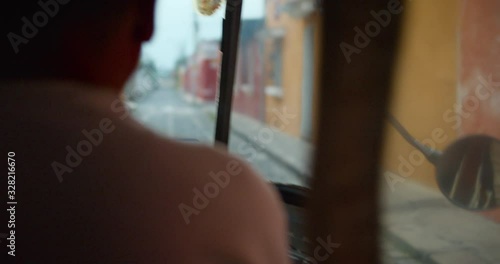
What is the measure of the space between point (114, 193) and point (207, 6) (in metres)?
1.03

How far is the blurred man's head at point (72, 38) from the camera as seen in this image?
1.99 ft

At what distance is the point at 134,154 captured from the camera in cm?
57

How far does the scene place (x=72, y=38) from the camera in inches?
24.0

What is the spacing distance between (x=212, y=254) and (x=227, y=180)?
0.08m

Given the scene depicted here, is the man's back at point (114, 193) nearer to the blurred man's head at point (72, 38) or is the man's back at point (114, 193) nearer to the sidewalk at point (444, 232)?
the blurred man's head at point (72, 38)

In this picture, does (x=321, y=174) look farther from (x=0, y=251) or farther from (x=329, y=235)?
(x=0, y=251)

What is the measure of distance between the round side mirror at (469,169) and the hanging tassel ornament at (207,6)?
786 mm

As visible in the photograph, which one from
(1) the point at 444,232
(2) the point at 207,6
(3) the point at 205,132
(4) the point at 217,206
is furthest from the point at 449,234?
(4) the point at 217,206

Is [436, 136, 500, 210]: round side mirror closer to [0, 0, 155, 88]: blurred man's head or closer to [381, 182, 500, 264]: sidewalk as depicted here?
[381, 182, 500, 264]: sidewalk

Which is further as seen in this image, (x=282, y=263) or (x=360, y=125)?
(x=282, y=263)

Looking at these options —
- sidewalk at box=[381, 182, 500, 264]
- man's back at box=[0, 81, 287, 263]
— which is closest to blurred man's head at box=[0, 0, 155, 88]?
man's back at box=[0, 81, 287, 263]

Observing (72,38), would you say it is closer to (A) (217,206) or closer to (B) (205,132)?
(A) (217,206)

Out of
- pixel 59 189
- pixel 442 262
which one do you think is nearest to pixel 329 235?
pixel 59 189

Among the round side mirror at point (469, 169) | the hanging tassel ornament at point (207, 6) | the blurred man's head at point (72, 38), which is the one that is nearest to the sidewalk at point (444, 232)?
the round side mirror at point (469, 169)
